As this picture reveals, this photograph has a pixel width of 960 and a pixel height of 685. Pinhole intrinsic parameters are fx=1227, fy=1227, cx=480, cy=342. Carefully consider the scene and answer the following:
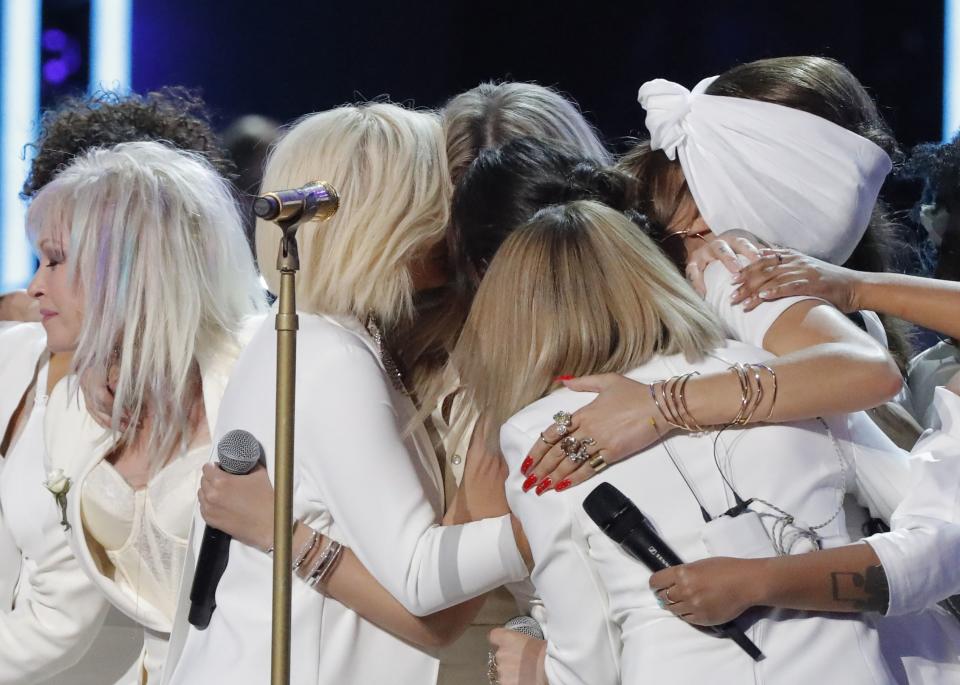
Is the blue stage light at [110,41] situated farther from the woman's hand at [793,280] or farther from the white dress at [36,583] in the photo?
the woman's hand at [793,280]

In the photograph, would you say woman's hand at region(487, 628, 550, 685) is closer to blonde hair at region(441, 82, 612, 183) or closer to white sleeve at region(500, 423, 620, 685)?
white sleeve at region(500, 423, 620, 685)

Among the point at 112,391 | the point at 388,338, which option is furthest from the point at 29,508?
the point at 388,338

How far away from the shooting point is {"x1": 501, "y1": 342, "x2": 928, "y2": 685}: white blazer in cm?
162

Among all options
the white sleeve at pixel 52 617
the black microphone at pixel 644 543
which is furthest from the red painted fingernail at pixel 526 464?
the white sleeve at pixel 52 617

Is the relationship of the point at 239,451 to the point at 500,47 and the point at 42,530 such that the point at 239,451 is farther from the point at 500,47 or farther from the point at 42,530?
the point at 500,47

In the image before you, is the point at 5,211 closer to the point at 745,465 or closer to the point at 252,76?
the point at 252,76

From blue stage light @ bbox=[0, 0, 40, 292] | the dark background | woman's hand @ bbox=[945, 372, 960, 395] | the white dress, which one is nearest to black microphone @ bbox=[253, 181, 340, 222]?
woman's hand @ bbox=[945, 372, 960, 395]

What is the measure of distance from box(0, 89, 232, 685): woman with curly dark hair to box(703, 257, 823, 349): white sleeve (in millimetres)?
1329

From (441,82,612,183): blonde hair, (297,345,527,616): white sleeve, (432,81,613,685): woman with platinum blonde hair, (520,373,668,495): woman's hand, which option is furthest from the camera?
(441,82,612,183): blonde hair

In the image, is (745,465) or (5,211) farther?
(5,211)

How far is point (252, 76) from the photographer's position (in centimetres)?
467

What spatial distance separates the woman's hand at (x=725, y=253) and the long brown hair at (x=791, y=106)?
11 cm

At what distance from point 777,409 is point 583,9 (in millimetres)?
2898

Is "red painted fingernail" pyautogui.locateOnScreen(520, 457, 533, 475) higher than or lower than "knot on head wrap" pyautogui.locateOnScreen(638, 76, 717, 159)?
lower
